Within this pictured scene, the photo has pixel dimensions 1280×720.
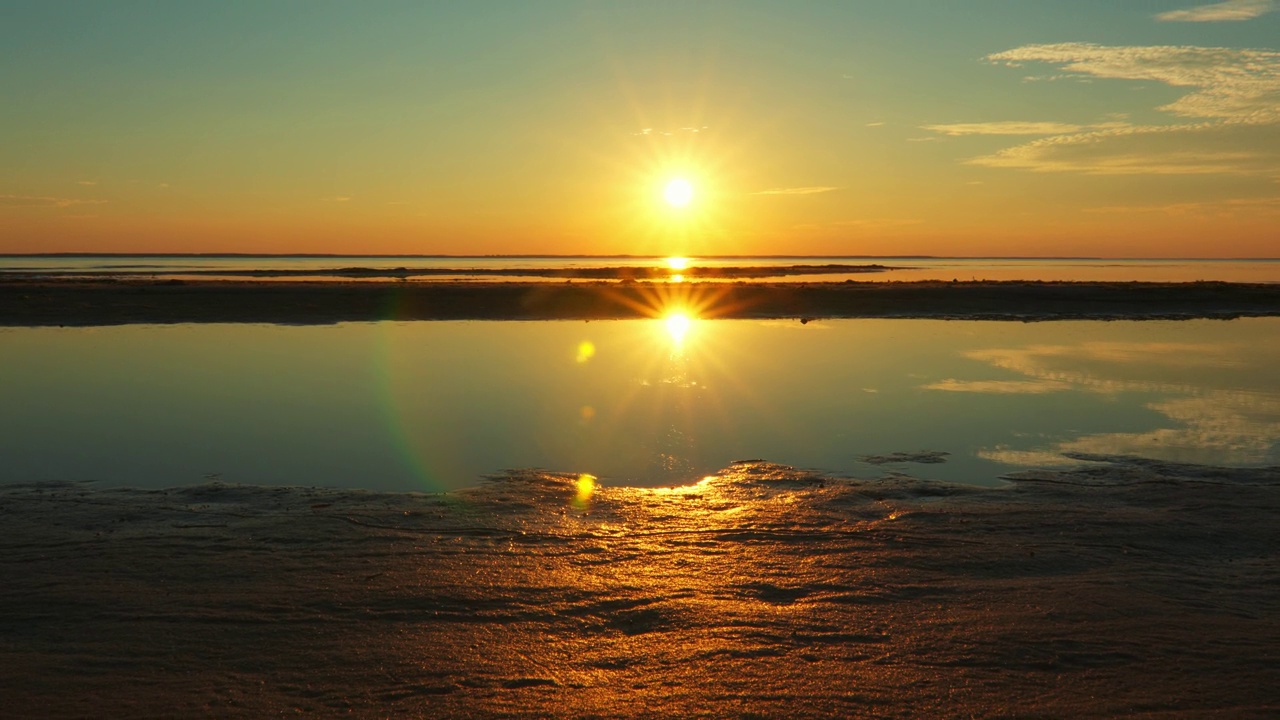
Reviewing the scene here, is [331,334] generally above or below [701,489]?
above

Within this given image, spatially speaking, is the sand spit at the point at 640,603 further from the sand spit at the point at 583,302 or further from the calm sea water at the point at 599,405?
the sand spit at the point at 583,302

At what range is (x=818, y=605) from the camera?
7.43m

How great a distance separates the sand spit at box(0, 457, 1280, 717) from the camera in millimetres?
5957

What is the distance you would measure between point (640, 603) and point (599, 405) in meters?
10.1

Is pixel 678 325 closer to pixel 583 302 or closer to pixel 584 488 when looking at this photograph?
pixel 583 302

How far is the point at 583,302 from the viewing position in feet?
155

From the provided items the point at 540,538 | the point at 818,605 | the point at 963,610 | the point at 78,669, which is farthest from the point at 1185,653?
the point at 78,669

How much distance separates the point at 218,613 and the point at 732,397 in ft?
40.9

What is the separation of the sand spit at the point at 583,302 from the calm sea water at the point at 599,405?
8.45 metres

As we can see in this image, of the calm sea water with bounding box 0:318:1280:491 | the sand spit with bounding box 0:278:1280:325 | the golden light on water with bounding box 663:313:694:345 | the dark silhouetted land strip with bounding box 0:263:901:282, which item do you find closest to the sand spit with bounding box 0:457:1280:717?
the calm sea water with bounding box 0:318:1280:491

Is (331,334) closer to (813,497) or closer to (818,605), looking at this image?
(813,497)

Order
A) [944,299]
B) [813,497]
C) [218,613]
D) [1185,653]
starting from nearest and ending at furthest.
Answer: [1185,653], [218,613], [813,497], [944,299]

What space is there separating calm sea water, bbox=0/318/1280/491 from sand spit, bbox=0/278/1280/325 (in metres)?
8.45

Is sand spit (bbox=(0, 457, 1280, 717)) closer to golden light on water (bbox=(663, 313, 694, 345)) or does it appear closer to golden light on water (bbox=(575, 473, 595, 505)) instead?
golden light on water (bbox=(575, 473, 595, 505))
